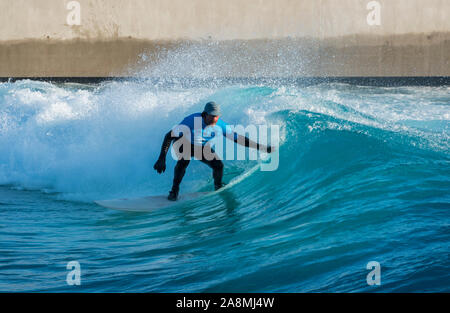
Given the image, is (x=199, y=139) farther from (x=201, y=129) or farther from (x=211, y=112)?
(x=211, y=112)

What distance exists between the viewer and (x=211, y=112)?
6.42 metres

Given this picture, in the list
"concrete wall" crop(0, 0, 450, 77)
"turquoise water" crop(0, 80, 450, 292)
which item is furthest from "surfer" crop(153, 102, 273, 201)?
"concrete wall" crop(0, 0, 450, 77)

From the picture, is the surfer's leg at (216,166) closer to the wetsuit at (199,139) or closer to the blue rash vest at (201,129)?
the wetsuit at (199,139)

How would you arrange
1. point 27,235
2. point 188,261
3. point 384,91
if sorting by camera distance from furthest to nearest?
point 384,91, point 27,235, point 188,261

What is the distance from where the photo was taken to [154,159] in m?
9.70

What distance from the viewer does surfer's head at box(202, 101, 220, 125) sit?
6.42 meters

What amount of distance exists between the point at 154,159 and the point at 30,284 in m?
5.23

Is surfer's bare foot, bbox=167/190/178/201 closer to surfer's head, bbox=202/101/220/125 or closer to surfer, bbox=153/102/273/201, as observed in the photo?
surfer, bbox=153/102/273/201

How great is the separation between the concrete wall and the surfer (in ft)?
40.9

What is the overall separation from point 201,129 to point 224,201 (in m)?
1.01

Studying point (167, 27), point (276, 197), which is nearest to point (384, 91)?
point (167, 27)

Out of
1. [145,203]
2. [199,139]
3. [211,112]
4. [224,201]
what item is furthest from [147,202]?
[211,112]

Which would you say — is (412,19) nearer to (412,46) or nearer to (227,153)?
(412,46)

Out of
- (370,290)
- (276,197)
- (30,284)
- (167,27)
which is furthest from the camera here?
(167,27)
